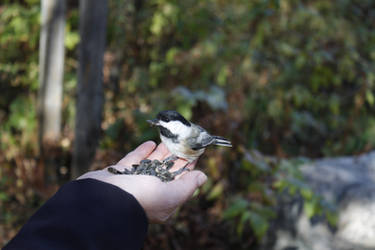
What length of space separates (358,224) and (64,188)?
2389mm

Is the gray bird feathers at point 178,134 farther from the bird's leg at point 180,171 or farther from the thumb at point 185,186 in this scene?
the thumb at point 185,186

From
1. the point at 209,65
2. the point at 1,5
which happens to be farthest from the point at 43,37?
the point at 209,65

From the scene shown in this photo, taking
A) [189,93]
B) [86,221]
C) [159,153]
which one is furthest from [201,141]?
[86,221]

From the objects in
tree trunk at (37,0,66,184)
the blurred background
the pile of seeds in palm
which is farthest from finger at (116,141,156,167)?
tree trunk at (37,0,66,184)

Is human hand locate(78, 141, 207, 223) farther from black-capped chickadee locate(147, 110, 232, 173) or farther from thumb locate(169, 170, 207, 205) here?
black-capped chickadee locate(147, 110, 232, 173)

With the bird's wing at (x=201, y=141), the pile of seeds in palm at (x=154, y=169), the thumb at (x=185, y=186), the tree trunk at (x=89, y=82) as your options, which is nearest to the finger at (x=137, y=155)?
the pile of seeds in palm at (x=154, y=169)

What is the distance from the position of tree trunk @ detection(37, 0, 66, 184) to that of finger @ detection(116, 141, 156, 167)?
1715 mm

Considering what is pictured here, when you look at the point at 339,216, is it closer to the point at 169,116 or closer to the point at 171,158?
the point at 171,158

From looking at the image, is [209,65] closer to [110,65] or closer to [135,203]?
[110,65]

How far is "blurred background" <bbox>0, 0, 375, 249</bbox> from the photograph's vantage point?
2967mm

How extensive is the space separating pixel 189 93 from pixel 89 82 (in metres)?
0.90

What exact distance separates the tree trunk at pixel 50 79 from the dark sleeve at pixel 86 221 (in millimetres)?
2385

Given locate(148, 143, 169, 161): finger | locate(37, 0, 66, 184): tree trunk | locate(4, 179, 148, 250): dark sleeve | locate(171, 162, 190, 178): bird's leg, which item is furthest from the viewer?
locate(37, 0, 66, 184): tree trunk

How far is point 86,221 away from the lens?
1131 mm
